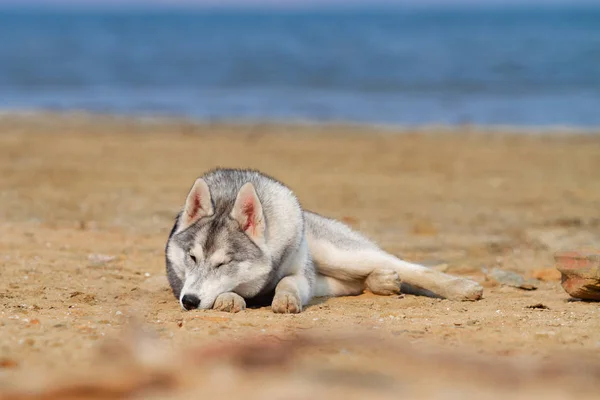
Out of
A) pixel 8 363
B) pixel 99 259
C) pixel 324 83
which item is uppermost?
pixel 324 83

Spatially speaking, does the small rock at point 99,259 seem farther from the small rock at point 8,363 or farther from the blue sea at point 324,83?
the blue sea at point 324,83

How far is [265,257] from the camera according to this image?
671 centimetres

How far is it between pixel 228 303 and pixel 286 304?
40cm

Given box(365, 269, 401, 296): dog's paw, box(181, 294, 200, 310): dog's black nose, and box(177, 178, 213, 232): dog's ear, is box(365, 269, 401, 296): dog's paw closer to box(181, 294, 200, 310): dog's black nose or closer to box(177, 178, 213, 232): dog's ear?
box(177, 178, 213, 232): dog's ear

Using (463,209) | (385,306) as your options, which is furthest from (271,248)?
(463,209)

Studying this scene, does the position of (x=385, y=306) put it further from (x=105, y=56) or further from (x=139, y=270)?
(x=105, y=56)

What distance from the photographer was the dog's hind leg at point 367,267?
7.37m

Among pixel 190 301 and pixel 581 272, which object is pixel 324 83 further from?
pixel 190 301

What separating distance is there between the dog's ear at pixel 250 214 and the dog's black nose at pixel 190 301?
25.4 inches

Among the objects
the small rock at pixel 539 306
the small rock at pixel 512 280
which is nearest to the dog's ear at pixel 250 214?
the small rock at pixel 539 306

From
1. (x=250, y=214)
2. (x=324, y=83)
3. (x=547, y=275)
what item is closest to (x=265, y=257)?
(x=250, y=214)

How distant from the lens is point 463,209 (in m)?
11.9

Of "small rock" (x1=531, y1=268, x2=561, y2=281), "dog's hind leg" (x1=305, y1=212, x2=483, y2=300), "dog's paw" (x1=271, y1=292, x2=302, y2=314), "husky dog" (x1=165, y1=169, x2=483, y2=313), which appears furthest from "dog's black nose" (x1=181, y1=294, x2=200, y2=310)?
"small rock" (x1=531, y1=268, x2=561, y2=281)

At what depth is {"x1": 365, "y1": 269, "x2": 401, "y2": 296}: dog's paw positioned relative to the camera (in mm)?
7344
